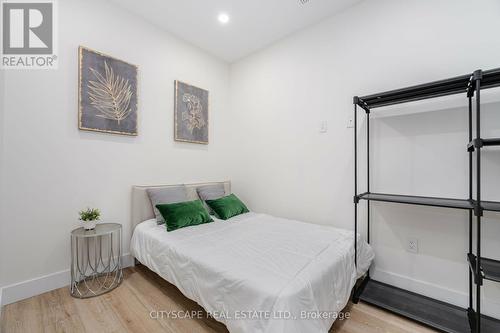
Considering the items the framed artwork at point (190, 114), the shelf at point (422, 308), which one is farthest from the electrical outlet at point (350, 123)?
the framed artwork at point (190, 114)

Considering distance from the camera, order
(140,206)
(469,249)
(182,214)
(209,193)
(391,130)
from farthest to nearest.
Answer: (209,193), (140,206), (182,214), (391,130), (469,249)

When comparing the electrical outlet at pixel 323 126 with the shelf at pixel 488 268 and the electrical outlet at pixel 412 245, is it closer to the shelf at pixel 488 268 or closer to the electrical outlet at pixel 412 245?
the electrical outlet at pixel 412 245

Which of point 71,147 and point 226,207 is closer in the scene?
point 71,147

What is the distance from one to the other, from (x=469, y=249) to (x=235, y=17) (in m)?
3.05

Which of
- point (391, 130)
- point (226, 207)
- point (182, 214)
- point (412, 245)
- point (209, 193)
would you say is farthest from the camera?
point (209, 193)

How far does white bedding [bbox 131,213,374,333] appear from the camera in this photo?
1.15 m

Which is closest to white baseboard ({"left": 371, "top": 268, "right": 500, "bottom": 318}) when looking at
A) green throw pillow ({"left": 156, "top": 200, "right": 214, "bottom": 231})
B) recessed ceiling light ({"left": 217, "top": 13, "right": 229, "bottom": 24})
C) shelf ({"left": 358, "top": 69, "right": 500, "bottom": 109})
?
shelf ({"left": 358, "top": 69, "right": 500, "bottom": 109})

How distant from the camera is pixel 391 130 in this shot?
2.00m

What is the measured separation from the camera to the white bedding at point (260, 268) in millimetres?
1146

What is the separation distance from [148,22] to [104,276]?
2874 millimetres

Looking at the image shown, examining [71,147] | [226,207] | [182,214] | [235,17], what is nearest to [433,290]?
[226,207]

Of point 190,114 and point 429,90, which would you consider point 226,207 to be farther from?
point 429,90

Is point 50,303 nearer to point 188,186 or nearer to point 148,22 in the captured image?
point 188,186

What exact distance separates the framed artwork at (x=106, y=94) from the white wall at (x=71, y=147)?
2.9 inches
